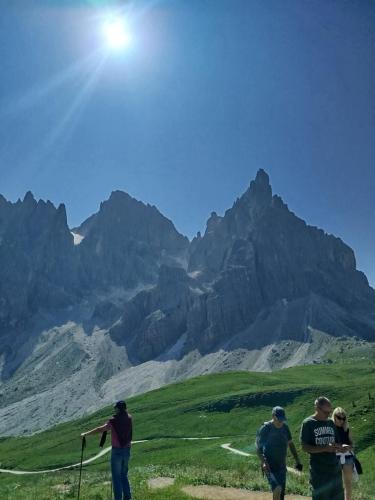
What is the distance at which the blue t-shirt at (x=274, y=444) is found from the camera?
624 inches

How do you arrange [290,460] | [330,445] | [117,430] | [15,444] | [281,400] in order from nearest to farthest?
[330,445] < [117,430] < [290,460] < [281,400] < [15,444]

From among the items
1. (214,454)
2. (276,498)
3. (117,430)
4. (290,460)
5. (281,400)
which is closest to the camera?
(276,498)

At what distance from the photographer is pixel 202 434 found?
8450 cm

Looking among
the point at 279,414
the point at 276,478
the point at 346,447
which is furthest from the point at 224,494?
the point at 346,447

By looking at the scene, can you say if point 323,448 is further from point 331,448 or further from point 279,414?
point 279,414

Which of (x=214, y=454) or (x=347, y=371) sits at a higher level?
(x=347, y=371)

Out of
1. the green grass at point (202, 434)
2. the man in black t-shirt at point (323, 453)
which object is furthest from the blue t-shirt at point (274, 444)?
the green grass at point (202, 434)

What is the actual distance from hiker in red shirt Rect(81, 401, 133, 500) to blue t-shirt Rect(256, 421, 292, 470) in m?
4.89

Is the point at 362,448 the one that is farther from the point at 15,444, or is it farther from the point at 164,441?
the point at 15,444

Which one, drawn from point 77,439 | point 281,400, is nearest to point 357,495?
point 281,400

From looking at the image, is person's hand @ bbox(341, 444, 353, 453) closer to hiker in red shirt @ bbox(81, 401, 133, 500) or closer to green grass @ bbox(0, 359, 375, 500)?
hiker in red shirt @ bbox(81, 401, 133, 500)

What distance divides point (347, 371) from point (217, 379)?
38.9 meters

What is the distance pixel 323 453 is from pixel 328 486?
33.4 inches

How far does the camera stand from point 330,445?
12883 mm
